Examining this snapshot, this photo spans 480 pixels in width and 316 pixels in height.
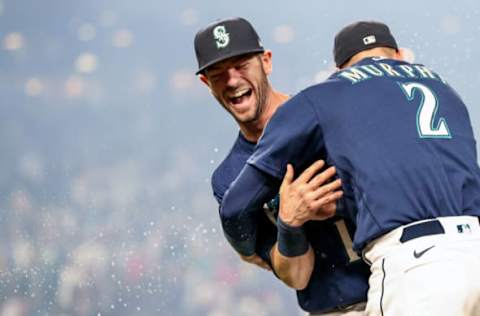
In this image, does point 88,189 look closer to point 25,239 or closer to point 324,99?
point 25,239

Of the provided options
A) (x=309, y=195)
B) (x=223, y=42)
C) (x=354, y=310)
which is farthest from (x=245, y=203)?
(x=223, y=42)

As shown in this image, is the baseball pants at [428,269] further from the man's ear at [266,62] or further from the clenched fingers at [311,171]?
the man's ear at [266,62]

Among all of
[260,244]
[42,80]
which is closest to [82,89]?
[42,80]

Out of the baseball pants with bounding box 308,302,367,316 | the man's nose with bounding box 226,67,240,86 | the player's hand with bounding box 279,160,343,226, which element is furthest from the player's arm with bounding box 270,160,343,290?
the man's nose with bounding box 226,67,240,86

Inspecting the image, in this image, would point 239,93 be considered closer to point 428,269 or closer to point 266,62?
point 266,62

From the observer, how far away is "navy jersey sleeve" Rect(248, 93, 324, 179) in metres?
1.70

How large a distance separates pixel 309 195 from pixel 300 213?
60mm

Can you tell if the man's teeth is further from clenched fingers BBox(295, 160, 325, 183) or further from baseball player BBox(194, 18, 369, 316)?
clenched fingers BBox(295, 160, 325, 183)

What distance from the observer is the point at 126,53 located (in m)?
4.55

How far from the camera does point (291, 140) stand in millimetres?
1725

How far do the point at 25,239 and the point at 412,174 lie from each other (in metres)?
3.28

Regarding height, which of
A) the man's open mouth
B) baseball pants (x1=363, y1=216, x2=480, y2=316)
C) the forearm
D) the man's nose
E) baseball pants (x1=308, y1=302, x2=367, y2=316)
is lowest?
baseball pants (x1=308, y1=302, x2=367, y2=316)

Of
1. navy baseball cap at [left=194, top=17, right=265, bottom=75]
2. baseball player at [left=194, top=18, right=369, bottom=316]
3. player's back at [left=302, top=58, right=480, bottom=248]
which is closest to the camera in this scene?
player's back at [left=302, top=58, right=480, bottom=248]

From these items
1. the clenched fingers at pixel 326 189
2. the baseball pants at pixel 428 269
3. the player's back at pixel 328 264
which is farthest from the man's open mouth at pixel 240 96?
the baseball pants at pixel 428 269
